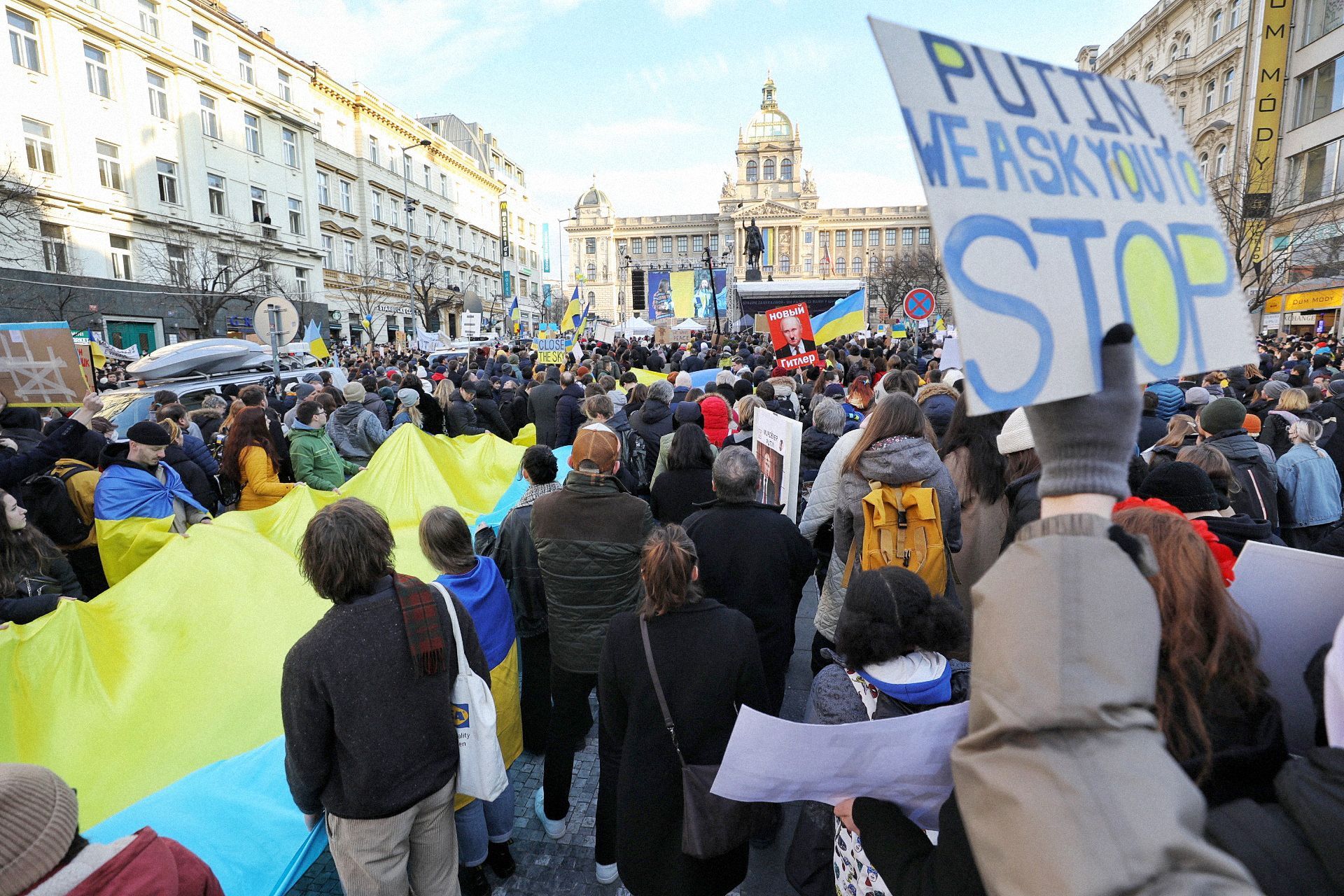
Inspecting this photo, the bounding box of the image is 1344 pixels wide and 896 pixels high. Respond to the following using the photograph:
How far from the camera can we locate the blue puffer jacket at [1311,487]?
4.57 meters

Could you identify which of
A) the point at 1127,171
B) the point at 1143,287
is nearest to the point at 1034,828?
the point at 1143,287

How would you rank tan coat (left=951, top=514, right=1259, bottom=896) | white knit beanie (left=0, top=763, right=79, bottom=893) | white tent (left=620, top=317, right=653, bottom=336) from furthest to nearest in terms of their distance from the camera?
1. white tent (left=620, top=317, right=653, bottom=336)
2. white knit beanie (left=0, top=763, right=79, bottom=893)
3. tan coat (left=951, top=514, right=1259, bottom=896)

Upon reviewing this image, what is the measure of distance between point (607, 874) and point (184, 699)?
1.99 m

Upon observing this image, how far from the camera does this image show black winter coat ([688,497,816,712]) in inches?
131

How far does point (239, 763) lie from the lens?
2820 mm

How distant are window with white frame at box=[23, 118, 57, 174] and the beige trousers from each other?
87.7ft

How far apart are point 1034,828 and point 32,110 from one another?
97.0 ft

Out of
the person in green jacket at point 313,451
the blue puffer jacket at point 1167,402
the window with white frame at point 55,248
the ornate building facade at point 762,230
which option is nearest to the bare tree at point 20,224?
the window with white frame at point 55,248

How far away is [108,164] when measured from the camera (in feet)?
76.2

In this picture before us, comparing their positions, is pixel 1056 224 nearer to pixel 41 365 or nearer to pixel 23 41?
pixel 41 365

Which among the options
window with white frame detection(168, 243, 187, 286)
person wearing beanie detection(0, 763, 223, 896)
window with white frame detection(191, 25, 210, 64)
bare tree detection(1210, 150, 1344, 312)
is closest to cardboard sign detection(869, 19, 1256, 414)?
person wearing beanie detection(0, 763, 223, 896)

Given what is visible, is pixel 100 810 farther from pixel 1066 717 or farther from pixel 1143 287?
pixel 1143 287

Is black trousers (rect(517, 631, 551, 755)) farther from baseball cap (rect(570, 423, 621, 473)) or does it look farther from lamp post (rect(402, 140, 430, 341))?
lamp post (rect(402, 140, 430, 341))

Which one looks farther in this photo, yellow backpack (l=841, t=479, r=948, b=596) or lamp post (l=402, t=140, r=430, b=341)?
lamp post (l=402, t=140, r=430, b=341)
